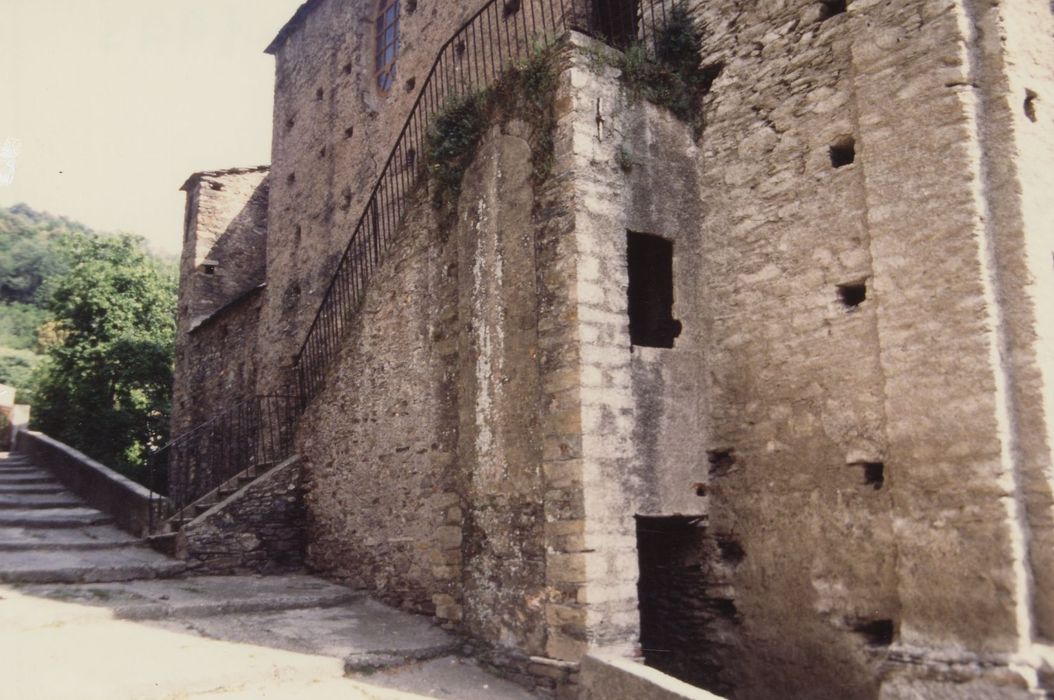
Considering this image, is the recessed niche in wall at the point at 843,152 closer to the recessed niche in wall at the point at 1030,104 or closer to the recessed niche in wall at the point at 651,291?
the recessed niche in wall at the point at 1030,104

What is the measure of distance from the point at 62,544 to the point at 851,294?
27.2ft

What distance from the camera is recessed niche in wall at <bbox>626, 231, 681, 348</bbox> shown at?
22.0ft

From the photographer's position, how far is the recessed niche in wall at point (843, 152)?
583 cm

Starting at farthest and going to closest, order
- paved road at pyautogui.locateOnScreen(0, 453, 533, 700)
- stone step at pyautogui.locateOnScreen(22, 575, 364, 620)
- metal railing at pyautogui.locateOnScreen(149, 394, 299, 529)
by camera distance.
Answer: metal railing at pyautogui.locateOnScreen(149, 394, 299, 529) < stone step at pyautogui.locateOnScreen(22, 575, 364, 620) < paved road at pyautogui.locateOnScreen(0, 453, 533, 700)

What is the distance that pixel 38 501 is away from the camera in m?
11.2

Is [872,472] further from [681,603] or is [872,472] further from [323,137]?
[323,137]

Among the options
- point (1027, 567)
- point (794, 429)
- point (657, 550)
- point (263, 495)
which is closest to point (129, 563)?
point (263, 495)

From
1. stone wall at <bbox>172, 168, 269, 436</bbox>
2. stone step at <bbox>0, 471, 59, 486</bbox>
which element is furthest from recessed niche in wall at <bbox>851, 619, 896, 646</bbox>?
stone wall at <bbox>172, 168, 269, 436</bbox>

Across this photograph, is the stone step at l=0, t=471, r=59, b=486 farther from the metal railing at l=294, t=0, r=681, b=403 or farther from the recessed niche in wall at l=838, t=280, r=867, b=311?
the recessed niche in wall at l=838, t=280, r=867, b=311

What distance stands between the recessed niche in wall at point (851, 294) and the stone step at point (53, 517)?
946 centimetres

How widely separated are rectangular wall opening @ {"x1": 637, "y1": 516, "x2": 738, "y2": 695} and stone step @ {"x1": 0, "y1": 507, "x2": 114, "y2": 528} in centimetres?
754

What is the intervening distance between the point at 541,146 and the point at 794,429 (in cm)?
289

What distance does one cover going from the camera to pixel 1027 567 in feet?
15.2

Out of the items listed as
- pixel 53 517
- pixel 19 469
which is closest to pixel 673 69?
pixel 53 517
